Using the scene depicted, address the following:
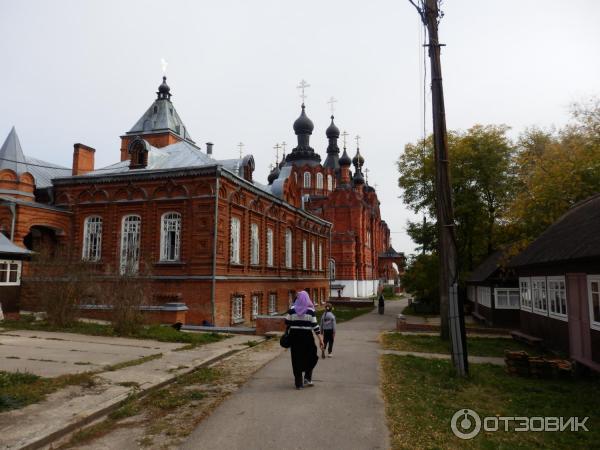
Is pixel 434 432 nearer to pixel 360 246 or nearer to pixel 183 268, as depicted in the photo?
pixel 183 268

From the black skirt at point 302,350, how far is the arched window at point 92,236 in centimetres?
1699

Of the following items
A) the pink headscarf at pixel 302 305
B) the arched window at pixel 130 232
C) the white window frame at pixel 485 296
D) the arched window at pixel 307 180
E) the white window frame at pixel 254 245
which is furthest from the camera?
the arched window at pixel 307 180

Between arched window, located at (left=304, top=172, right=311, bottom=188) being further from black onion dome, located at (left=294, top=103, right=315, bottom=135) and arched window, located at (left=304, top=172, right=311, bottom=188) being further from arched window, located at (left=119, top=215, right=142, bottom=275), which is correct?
arched window, located at (left=119, top=215, right=142, bottom=275)

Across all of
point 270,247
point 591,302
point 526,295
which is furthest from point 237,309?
point 591,302

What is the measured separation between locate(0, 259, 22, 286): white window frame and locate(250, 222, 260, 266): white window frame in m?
10.9

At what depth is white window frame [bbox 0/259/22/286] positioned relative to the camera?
1698 cm

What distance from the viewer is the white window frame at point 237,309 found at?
20.8 meters

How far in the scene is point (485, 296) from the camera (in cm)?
Answer: 2372

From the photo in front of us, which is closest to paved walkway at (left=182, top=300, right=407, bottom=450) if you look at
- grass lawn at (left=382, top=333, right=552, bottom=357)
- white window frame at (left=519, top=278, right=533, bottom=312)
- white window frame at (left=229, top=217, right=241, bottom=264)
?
grass lawn at (left=382, top=333, right=552, bottom=357)

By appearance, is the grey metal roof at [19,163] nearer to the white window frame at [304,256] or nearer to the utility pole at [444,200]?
the white window frame at [304,256]

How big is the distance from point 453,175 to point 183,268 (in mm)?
17373

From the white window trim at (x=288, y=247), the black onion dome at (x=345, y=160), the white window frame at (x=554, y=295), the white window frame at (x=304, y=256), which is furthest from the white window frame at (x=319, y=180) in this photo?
the white window frame at (x=554, y=295)

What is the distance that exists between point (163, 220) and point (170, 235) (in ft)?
2.64

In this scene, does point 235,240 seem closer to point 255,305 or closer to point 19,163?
point 255,305
